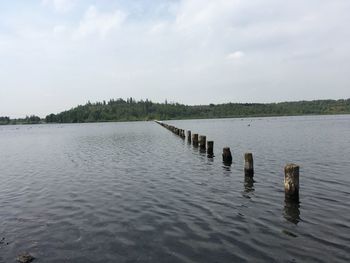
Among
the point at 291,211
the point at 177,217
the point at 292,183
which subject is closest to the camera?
the point at 177,217

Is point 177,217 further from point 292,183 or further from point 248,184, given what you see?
point 248,184

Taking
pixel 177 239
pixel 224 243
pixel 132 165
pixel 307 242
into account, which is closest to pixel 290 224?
pixel 307 242

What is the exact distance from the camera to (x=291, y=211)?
528 inches

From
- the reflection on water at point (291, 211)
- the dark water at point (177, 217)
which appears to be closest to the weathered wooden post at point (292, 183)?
the reflection on water at point (291, 211)

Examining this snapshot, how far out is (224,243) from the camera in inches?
408

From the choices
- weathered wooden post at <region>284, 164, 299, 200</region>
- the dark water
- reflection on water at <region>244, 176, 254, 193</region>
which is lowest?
the dark water

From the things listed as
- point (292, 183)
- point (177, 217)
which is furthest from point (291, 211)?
point (177, 217)

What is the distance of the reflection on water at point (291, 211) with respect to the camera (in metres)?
12.5

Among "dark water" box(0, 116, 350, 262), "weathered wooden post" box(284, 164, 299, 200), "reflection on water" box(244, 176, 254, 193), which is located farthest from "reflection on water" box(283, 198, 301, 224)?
"reflection on water" box(244, 176, 254, 193)

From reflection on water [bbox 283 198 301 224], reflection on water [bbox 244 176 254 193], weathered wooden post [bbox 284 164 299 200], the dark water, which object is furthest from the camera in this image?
reflection on water [bbox 244 176 254 193]

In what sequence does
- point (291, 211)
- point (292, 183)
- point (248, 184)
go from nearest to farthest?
1. point (291, 211)
2. point (292, 183)
3. point (248, 184)

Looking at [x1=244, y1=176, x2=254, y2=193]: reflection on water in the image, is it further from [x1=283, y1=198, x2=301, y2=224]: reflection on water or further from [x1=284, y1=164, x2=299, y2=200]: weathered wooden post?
[x1=283, y1=198, x2=301, y2=224]: reflection on water

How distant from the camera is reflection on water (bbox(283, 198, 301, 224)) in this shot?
12498 mm

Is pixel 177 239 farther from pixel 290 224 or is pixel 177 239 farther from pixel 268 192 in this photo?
pixel 268 192
